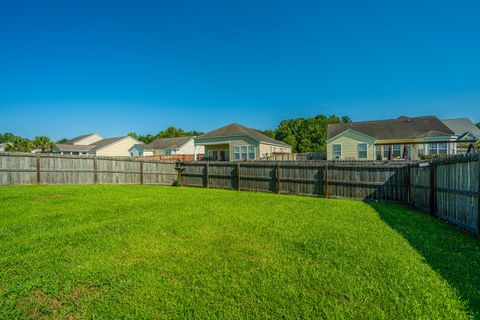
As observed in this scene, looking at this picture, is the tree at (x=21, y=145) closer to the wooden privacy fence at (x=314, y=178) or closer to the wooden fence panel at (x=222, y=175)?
the wooden privacy fence at (x=314, y=178)

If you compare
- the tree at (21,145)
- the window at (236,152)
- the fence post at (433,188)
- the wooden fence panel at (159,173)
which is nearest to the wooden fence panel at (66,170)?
the wooden fence panel at (159,173)

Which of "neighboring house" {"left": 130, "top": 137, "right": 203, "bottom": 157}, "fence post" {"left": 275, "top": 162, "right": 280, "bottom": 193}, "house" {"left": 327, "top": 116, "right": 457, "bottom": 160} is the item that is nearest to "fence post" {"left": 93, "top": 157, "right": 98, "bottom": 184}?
"fence post" {"left": 275, "top": 162, "right": 280, "bottom": 193}

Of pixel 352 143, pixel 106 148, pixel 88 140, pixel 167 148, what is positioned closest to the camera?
pixel 352 143

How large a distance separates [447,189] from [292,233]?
4418 mm

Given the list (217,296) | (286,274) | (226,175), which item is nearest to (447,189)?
(286,274)

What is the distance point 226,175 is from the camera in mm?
13961

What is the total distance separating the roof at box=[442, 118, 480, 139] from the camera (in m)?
29.4

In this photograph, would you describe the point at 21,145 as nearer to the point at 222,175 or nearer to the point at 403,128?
the point at 222,175

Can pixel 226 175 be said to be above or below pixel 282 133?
below

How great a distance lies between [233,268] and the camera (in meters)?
3.41

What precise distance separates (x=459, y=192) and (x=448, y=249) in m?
2.14

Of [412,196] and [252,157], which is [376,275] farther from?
[252,157]

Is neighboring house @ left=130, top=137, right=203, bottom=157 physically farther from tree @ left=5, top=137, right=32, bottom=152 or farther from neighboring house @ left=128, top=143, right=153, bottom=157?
tree @ left=5, top=137, right=32, bottom=152

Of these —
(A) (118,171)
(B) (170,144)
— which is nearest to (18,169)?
(A) (118,171)
